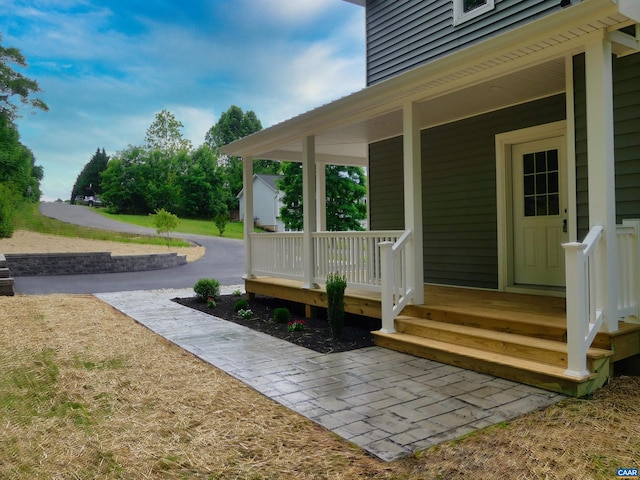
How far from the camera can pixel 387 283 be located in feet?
16.5

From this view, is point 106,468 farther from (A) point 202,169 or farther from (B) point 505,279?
(A) point 202,169

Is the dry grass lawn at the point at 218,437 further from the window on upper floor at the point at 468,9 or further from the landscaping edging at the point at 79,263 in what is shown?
the landscaping edging at the point at 79,263

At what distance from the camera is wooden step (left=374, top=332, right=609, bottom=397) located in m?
3.37

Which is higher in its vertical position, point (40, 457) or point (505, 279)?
point (505, 279)

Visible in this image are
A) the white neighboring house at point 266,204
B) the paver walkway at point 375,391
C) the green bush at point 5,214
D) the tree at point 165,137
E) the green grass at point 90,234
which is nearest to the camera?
the paver walkway at point 375,391

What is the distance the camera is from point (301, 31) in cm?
2455

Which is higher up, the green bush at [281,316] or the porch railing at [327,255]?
the porch railing at [327,255]

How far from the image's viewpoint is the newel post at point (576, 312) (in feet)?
10.9

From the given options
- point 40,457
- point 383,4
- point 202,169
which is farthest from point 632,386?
point 202,169

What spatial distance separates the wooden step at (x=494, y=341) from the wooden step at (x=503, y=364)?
0.13 feet

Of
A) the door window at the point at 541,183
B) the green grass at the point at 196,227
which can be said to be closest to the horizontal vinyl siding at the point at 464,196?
the door window at the point at 541,183

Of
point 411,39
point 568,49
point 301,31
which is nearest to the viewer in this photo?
point 568,49

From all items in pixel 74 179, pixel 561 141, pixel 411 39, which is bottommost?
pixel 561 141

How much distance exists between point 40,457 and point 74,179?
88.0m
